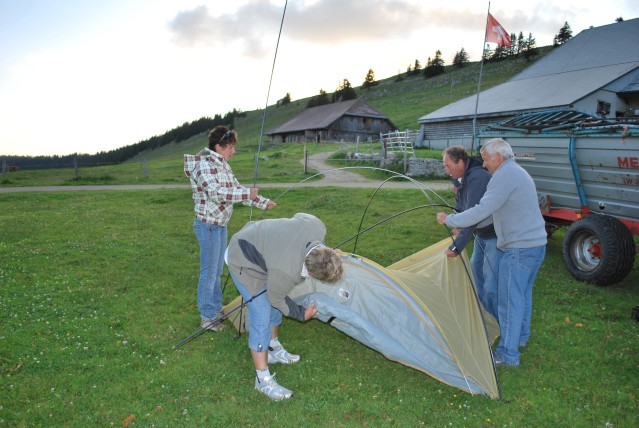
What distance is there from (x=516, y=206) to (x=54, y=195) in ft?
56.5

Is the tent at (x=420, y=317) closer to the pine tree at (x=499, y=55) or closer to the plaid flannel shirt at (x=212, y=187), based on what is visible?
the plaid flannel shirt at (x=212, y=187)

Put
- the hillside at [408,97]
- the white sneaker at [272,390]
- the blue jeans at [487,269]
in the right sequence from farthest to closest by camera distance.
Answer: the hillside at [408,97] < the blue jeans at [487,269] < the white sneaker at [272,390]

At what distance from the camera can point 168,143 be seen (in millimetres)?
100938

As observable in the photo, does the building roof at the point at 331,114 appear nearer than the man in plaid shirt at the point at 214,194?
No

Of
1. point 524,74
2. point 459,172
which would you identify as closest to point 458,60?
point 524,74

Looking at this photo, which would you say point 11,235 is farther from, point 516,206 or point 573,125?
point 573,125

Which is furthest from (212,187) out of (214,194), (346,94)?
(346,94)

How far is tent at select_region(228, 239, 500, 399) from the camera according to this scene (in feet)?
16.1

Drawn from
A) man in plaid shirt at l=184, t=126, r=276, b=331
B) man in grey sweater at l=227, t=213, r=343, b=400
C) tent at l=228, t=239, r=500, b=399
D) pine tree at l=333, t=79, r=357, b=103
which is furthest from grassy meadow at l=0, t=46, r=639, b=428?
pine tree at l=333, t=79, r=357, b=103

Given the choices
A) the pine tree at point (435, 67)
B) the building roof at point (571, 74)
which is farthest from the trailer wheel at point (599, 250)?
the pine tree at point (435, 67)

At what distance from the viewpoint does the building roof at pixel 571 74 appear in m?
25.2

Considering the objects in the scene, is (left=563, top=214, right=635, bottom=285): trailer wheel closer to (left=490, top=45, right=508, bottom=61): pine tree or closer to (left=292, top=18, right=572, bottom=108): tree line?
(left=292, top=18, right=572, bottom=108): tree line

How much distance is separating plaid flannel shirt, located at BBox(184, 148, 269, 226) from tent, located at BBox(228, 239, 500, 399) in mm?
1412

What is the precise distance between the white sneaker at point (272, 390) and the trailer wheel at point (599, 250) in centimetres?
564
